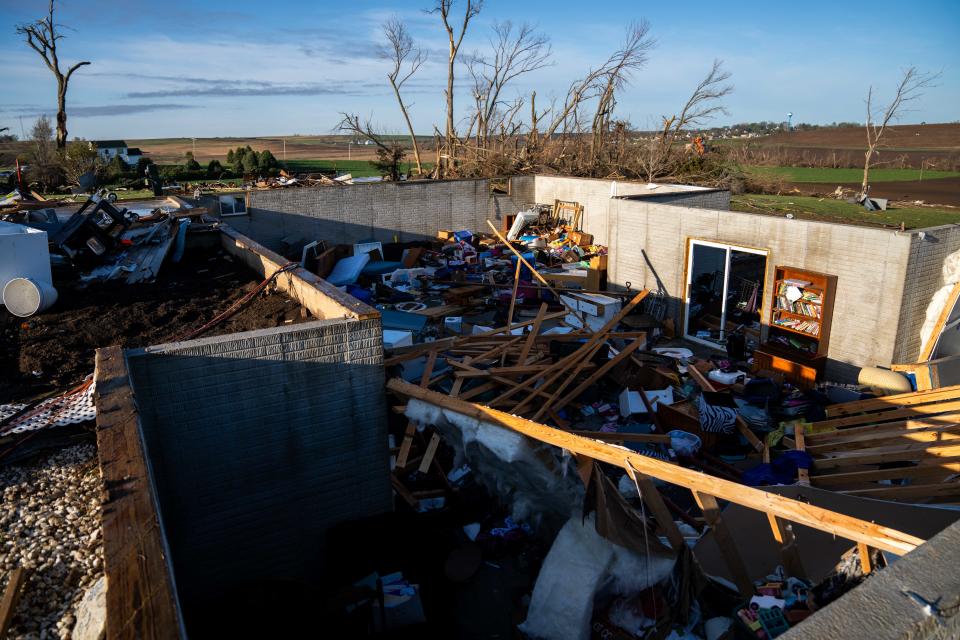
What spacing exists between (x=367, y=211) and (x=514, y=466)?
16512mm

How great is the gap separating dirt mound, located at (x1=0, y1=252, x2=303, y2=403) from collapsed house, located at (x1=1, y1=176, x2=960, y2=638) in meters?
0.66

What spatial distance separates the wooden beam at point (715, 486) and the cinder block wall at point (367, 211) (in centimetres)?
1499

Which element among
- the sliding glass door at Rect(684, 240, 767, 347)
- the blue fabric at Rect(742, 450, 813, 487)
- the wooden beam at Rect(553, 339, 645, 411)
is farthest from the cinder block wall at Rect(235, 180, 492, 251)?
the blue fabric at Rect(742, 450, 813, 487)

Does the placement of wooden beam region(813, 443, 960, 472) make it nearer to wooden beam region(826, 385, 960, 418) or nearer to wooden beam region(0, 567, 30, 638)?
wooden beam region(826, 385, 960, 418)

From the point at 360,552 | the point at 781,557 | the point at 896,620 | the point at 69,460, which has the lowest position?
the point at 360,552

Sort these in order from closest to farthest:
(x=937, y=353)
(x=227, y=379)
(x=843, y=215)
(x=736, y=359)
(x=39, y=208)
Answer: (x=227, y=379) < (x=937, y=353) < (x=736, y=359) < (x=39, y=208) < (x=843, y=215)

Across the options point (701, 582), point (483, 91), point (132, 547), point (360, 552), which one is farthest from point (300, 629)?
point (483, 91)

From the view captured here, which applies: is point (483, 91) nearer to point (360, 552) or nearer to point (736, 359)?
point (736, 359)

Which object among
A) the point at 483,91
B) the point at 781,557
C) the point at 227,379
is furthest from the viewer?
the point at 483,91

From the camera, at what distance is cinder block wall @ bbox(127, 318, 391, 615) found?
597 centimetres

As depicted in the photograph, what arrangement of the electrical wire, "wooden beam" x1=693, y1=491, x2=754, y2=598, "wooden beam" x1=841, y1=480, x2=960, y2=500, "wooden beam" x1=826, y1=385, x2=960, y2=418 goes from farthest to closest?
1. "wooden beam" x1=826, y1=385, x2=960, y2=418
2. the electrical wire
3. "wooden beam" x1=841, y1=480, x2=960, y2=500
4. "wooden beam" x1=693, y1=491, x2=754, y2=598

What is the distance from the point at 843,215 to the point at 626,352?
14976 millimetres

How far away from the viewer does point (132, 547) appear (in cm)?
369

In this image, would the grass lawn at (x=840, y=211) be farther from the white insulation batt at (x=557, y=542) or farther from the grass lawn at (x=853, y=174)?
the white insulation batt at (x=557, y=542)
